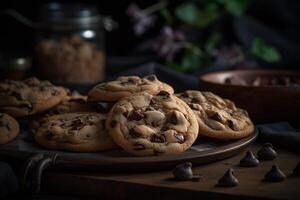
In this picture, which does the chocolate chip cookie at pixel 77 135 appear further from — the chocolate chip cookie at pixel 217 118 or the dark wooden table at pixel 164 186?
the chocolate chip cookie at pixel 217 118

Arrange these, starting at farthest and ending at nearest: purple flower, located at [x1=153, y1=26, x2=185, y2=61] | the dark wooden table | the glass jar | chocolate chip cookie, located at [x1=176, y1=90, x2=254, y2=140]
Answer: purple flower, located at [x1=153, y1=26, x2=185, y2=61], the glass jar, chocolate chip cookie, located at [x1=176, y1=90, x2=254, y2=140], the dark wooden table

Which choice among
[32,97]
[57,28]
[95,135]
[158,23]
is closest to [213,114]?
[95,135]

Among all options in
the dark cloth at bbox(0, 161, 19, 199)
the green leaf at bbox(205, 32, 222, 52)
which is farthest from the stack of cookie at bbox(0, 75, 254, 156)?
the green leaf at bbox(205, 32, 222, 52)

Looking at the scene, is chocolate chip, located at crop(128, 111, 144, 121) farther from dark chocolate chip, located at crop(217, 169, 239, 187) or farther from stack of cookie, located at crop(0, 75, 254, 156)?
dark chocolate chip, located at crop(217, 169, 239, 187)

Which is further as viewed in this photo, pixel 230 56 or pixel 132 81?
pixel 230 56

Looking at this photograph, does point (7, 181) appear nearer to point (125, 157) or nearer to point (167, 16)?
point (125, 157)

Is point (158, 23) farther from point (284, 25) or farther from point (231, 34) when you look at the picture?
point (284, 25)

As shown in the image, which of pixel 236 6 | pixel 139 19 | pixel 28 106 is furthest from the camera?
pixel 139 19

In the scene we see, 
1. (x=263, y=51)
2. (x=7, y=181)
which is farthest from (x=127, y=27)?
(x=7, y=181)

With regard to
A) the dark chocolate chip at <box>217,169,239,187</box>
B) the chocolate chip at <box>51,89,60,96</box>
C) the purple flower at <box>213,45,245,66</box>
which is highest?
the purple flower at <box>213,45,245,66</box>
